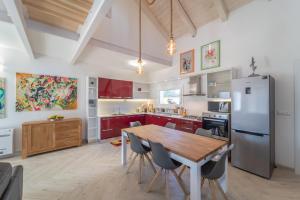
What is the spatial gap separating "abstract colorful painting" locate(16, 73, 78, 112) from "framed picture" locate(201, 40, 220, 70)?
4206 mm

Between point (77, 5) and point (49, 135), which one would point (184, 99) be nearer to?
point (77, 5)

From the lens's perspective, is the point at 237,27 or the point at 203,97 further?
Answer: the point at 203,97

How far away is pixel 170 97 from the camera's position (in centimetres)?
531

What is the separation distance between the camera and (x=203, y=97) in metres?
4.21

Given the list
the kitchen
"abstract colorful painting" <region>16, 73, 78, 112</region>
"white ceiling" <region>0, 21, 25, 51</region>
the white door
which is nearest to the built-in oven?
the kitchen

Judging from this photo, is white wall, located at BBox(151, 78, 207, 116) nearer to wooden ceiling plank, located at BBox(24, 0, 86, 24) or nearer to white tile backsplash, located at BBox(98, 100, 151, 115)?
white tile backsplash, located at BBox(98, 100, 151, 115)

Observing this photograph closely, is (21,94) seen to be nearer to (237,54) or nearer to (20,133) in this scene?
→ (20,133)

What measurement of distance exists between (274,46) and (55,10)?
447cm

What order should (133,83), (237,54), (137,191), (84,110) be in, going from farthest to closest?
(133,83)
(84,110)
(237,54)
(137,191)

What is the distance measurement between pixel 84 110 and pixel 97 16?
11.0 feet

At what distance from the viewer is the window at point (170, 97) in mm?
5004

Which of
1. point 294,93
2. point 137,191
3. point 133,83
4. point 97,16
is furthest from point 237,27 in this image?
point 137,191

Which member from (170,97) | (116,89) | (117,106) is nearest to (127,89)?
(116,89)

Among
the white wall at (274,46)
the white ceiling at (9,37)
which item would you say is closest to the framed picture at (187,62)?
the white wall at (274,46)
